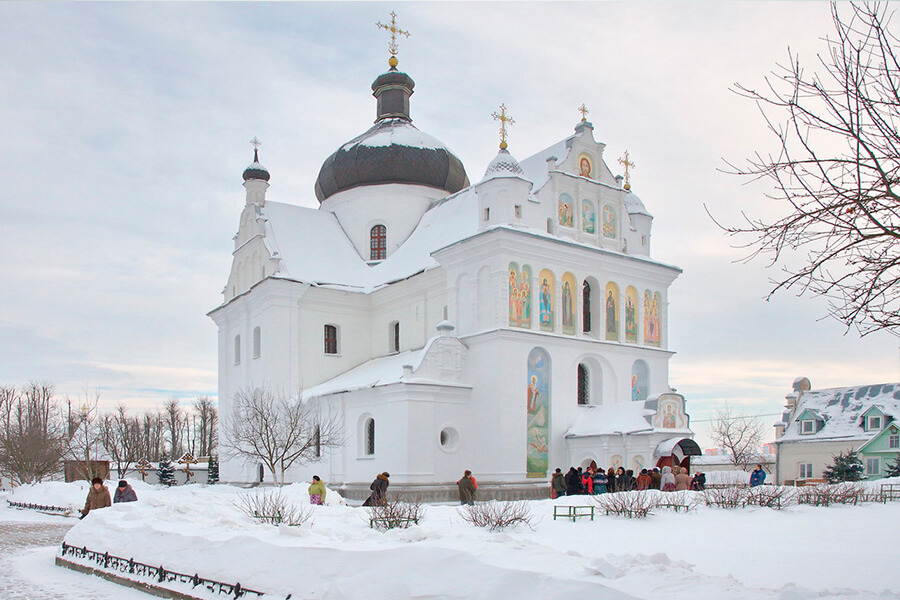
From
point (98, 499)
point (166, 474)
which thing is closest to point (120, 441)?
point (166, 474)

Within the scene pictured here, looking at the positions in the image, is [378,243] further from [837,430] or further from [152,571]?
[152,571]

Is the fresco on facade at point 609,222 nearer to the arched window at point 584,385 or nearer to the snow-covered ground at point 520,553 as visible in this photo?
the arched window at point 584,385

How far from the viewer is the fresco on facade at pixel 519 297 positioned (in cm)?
3092

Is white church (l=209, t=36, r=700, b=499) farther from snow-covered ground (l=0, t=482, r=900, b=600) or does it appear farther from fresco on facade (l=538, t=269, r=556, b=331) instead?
snow-covered ground (l=0, t=482, r=900, b=600)

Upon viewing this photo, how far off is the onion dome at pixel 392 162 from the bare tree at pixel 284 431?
11893mm

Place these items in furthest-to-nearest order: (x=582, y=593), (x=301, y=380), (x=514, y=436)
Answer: (x=301, y=380), (x=514, y=436), (x=582, y=593)

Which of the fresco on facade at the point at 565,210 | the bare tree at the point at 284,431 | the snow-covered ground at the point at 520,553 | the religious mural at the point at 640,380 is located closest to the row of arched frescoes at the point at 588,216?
the fresco on facade at the point at 565,210

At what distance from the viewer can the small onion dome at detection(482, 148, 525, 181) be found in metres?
32.2

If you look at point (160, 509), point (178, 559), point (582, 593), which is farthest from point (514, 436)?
point (582, 593)

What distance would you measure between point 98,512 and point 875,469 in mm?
38671

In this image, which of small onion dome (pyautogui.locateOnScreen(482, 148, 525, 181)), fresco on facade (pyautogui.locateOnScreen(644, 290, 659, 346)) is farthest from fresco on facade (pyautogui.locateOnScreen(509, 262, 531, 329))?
fresco on facade (pyautogui.locateOnScreen(644, 290, 659, 346))

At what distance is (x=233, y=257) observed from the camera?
1654 inches

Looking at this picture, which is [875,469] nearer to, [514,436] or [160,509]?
[514,436]

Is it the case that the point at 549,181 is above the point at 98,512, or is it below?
above
